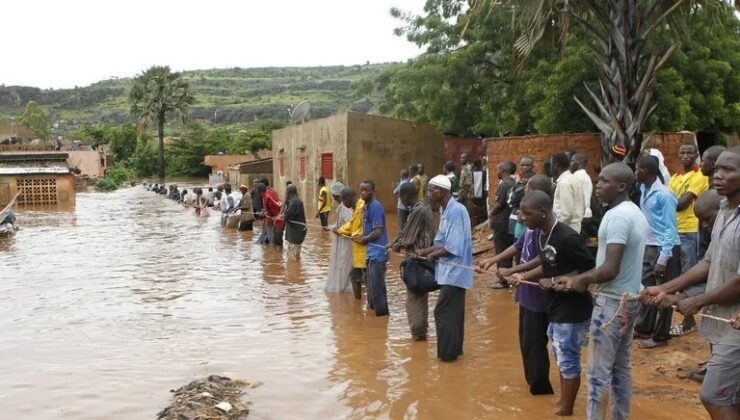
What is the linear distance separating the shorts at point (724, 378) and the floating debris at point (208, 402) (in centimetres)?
322

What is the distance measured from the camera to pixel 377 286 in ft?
27.0

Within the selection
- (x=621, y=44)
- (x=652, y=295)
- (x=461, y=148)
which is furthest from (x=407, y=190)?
(x=461, y=148)

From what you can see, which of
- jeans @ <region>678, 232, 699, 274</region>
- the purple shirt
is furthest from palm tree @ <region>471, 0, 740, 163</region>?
the purple shirt

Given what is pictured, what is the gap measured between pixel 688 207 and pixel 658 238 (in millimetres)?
687

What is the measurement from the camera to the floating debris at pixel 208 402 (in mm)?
5035

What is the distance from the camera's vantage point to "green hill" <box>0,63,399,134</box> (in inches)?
4331

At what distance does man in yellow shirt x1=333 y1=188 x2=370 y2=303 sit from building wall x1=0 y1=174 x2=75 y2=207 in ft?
93.0

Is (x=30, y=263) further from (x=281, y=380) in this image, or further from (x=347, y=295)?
(x=281, y=380)

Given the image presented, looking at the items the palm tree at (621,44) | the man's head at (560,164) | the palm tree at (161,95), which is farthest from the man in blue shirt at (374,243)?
the palm tree at (161,95)

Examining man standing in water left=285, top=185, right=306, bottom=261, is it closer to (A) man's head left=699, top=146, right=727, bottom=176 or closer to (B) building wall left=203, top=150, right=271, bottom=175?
(A) man's head left=699, top=146, right=727, bottom=176

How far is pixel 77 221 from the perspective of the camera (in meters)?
25.1

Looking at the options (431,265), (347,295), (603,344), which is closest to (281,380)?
(431,265)

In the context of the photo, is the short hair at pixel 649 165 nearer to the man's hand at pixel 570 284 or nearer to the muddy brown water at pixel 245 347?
the muddy brown water at pixel 245 347

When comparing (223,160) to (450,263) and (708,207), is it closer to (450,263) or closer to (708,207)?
(450,263)
